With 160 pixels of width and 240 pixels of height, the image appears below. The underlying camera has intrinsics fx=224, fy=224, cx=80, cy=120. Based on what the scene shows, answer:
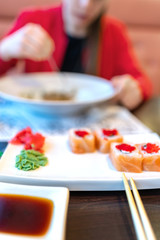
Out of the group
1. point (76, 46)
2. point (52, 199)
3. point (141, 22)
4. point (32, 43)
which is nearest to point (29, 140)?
point (52, 199)

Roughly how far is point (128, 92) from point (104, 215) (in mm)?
800

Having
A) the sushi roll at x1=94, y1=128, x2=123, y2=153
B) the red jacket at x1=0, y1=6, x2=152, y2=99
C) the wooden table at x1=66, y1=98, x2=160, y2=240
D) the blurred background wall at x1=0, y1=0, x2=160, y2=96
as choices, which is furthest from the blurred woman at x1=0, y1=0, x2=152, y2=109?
the wooden table at x1=66, y1=98, x2=160, y2=240

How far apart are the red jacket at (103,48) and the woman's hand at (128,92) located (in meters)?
0.10

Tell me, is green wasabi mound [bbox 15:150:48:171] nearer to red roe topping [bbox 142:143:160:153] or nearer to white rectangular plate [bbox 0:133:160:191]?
white rectangular plate [bbox 0:133:160:191]

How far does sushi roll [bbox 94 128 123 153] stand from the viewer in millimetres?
718

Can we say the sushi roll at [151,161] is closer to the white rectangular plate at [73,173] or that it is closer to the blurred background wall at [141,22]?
the white rectangular plate at [73,173]

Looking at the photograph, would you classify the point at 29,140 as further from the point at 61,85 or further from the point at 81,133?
the point at 61,85

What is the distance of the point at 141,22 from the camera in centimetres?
220

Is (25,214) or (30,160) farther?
(30,160)

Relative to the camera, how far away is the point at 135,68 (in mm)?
1541

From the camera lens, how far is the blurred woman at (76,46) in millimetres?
1111

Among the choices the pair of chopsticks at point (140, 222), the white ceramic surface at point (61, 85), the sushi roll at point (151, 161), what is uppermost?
the white ceramic surface at point (61, 85)

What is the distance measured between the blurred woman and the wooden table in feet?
2.26

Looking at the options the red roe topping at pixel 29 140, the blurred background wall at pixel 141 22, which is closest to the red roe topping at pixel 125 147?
the red roe topping at pixel 29 140
